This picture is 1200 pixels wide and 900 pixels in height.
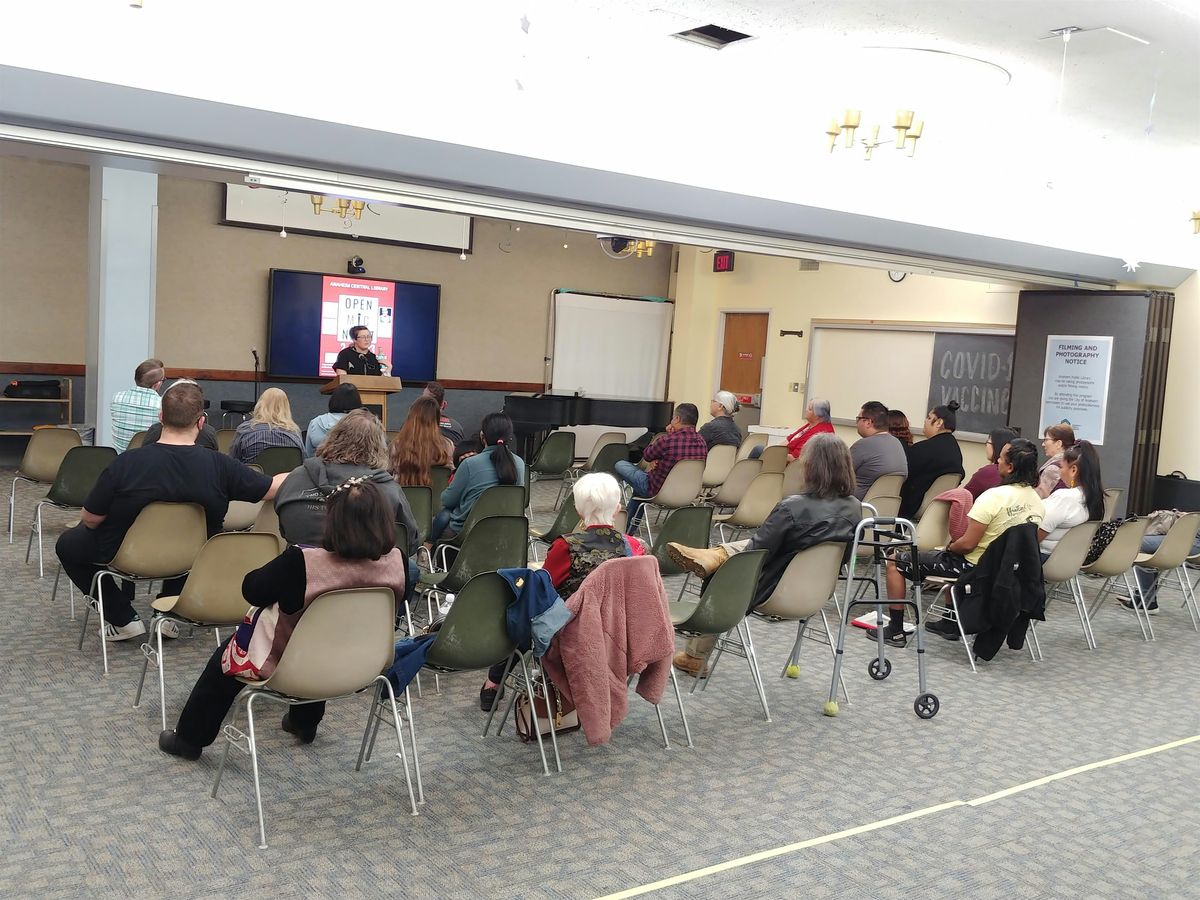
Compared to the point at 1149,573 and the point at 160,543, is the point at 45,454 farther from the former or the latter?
the point at 1149,573

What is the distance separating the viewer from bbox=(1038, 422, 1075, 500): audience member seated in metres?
6.98

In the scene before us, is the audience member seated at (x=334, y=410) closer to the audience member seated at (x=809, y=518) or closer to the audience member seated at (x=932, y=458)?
the audience member seated at (x=809, y=518)

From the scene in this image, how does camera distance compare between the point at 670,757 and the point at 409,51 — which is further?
the point at 409,51

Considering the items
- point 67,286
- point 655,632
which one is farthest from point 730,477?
point 67,286

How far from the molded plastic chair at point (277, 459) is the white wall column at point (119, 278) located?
2028 millimetres

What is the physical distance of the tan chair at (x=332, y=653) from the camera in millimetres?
3248

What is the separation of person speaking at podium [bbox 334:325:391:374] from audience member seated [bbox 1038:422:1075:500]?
700cm

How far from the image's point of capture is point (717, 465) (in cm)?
891

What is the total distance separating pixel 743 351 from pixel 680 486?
22.1 ft

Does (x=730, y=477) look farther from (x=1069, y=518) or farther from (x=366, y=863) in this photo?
(x=366, y=863)

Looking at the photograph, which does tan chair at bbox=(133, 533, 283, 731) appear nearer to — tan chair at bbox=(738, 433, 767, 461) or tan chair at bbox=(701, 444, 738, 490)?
tan chair at bbox=(701, 444, 738, 490)

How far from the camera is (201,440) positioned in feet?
19.2

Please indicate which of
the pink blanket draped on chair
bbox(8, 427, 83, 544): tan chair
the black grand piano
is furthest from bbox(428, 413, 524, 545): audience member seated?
the black grand piano

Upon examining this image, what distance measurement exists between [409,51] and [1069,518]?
514cm
